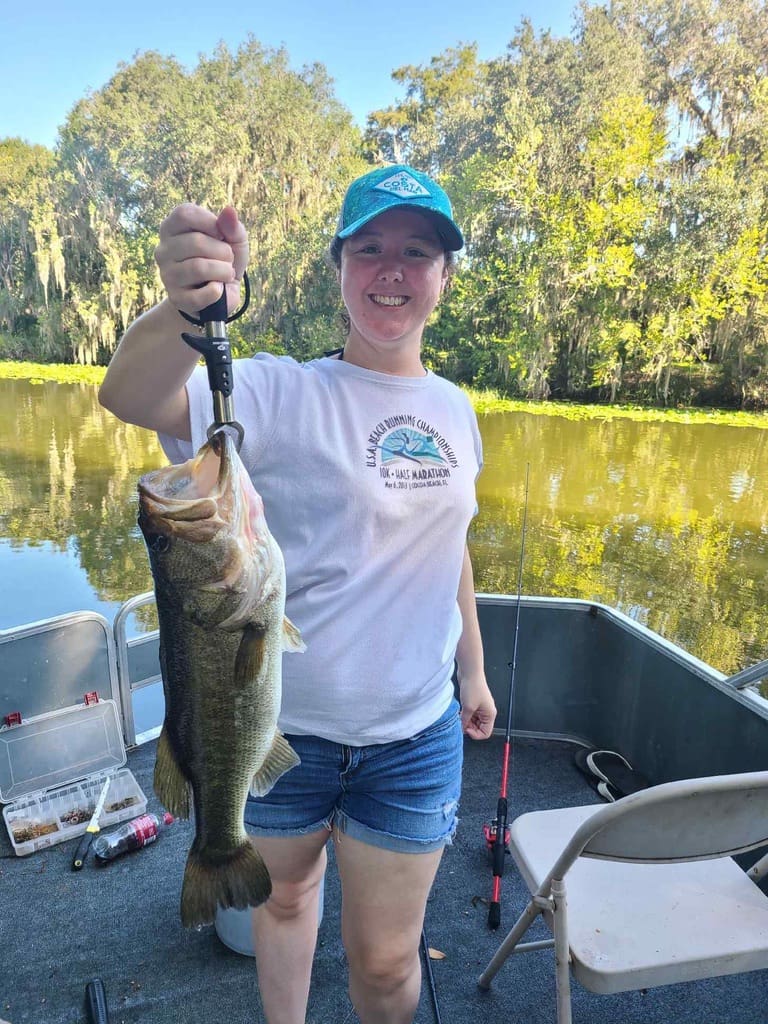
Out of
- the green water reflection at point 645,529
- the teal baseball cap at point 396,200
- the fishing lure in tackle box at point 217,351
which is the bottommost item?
the green water reflection at point 645,529

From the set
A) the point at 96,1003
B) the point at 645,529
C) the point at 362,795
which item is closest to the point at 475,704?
the point at 362,795

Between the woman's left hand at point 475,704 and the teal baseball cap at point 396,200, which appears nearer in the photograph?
the teal baseball cap at point 396,200

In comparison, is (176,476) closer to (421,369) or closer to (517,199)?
(421,369)

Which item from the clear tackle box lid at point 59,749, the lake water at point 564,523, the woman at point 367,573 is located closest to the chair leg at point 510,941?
the woman at point 367,573

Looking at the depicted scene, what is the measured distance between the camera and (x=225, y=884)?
4.10 ft

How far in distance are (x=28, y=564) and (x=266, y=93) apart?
90.3 ft

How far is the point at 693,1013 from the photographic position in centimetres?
221

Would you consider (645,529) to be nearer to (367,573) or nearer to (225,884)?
(367,573)

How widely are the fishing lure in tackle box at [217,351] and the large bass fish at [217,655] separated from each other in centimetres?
5

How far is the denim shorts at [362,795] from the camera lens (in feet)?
4.55

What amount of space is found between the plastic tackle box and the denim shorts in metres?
1.95

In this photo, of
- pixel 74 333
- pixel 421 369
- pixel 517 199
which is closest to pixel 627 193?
pixel 517 199

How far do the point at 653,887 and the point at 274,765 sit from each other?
1227 millimetres

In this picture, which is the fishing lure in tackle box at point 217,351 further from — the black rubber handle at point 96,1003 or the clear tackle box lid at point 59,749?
the clear tackle box lid at point 59,749
